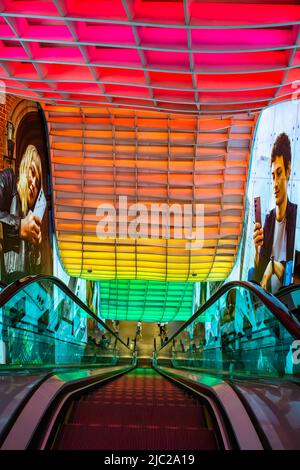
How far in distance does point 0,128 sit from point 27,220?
17.3 ft

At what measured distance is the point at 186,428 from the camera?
348 centimetres

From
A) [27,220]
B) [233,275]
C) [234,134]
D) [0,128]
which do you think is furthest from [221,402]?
[233,275]

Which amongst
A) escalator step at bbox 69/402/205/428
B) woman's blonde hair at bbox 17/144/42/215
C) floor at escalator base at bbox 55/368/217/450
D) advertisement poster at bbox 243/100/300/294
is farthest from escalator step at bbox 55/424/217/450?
woman's blonde hair at bbox 17/144/42/215

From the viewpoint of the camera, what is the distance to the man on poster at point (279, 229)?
676 inches

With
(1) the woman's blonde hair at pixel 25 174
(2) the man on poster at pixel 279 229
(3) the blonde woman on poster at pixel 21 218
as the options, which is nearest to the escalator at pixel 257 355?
(2) the man on poster at pixel 279 229

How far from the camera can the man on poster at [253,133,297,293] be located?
17172mm

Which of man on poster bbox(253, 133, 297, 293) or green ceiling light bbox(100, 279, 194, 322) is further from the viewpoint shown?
green ceiling light bbox(100, 279, 194, 322)

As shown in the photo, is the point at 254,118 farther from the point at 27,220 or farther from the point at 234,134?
the point at 27,220

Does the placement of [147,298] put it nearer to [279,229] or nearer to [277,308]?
[279,229]

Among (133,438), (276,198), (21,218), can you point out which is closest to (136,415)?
(133,438)

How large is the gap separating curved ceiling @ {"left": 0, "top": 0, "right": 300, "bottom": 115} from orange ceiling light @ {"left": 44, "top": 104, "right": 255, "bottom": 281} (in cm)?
642

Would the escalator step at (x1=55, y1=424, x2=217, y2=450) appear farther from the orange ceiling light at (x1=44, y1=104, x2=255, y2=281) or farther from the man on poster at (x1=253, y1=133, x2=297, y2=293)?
the orange ceiling light at (x1=44, y1=104, x2=255, y2=281)

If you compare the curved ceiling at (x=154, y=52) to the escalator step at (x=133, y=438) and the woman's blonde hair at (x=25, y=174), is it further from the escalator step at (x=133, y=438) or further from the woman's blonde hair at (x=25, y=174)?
the escalator step at (x=133, y=438)

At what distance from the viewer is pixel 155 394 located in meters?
5.67
